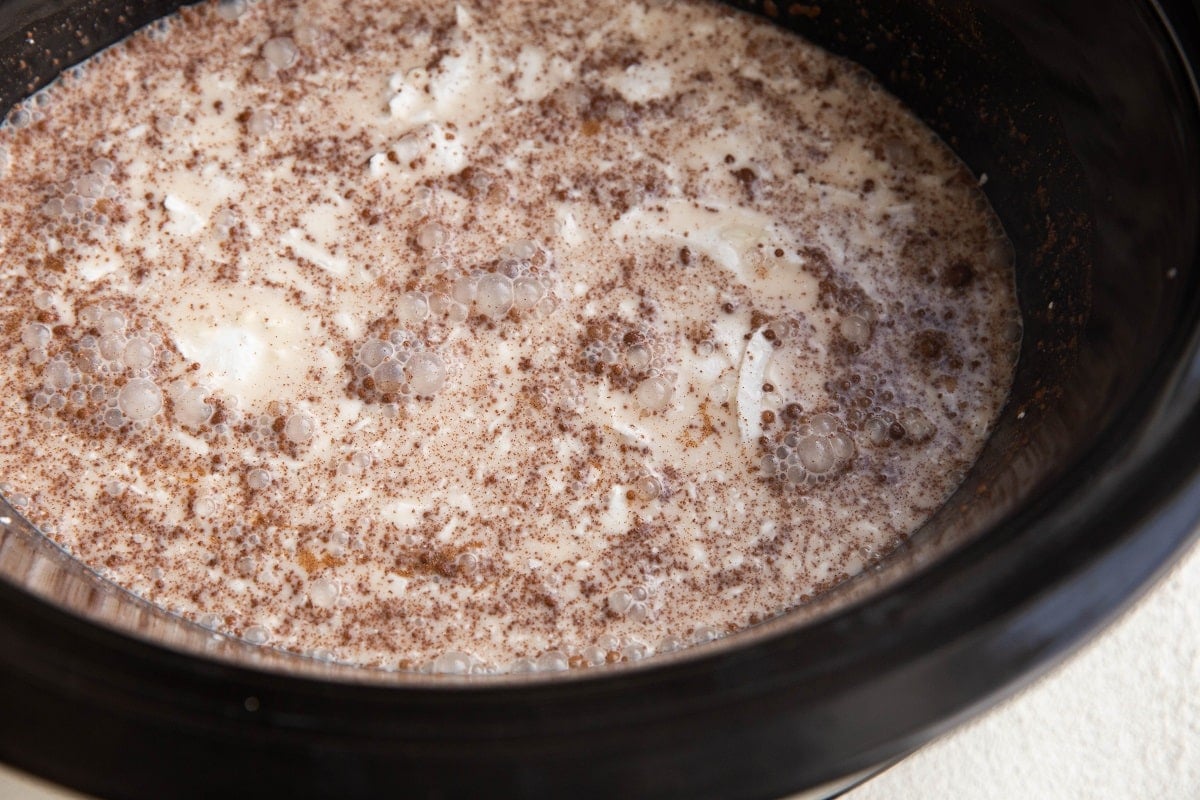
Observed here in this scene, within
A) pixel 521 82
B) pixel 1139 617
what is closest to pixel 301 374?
pixel 521 82

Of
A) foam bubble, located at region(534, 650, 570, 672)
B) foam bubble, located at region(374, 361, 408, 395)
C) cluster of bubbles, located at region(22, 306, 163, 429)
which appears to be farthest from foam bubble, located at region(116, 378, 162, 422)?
foam bubble, located at region(534, 650, 570, 672)

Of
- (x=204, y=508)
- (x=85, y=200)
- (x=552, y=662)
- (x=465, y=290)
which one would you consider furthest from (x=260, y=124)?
(x=552, y=662)

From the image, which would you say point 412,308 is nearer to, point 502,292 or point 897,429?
point 502,292

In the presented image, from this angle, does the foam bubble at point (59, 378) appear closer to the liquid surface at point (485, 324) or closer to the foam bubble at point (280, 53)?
the liquid surface at point (485, 324)

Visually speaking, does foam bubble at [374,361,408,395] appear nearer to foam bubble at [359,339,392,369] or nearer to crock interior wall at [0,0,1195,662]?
foam bubble at [359,339,392,369]

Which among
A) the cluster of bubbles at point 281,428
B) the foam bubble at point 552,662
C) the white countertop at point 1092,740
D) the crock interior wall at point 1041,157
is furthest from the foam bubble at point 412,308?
the white countertop at point 1092,740
